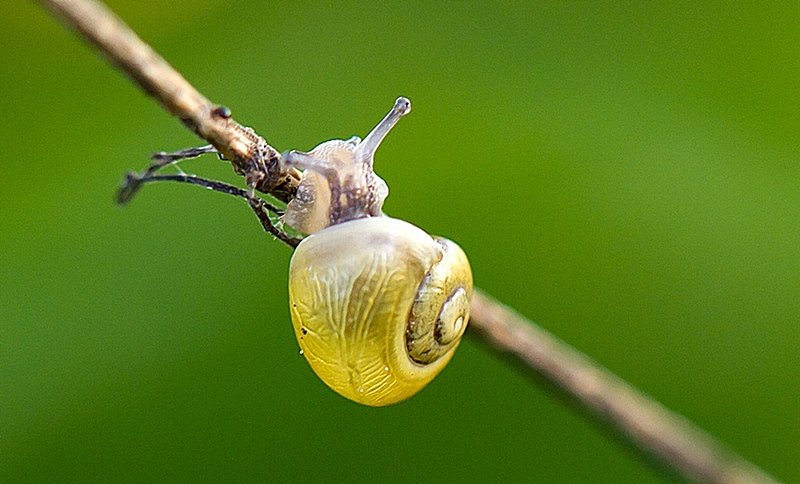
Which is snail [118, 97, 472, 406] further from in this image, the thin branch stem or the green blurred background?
the green blurred background

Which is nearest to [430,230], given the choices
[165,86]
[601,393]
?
[601,393]

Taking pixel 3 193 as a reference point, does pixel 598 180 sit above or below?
below

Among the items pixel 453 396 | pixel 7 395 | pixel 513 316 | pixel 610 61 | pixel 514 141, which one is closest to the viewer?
pixel 513 316

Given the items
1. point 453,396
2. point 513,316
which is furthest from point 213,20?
point 513,316

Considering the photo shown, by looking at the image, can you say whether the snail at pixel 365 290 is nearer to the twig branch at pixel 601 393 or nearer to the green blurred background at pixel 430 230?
the twig branch at pixel 601 393

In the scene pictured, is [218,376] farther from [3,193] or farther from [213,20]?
[213,20]

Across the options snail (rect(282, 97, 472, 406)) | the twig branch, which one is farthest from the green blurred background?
snail (rect(282, 97, 472, 406))

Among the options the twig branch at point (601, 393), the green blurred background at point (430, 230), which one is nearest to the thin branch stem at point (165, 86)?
the twig branch at point (601, 393)
